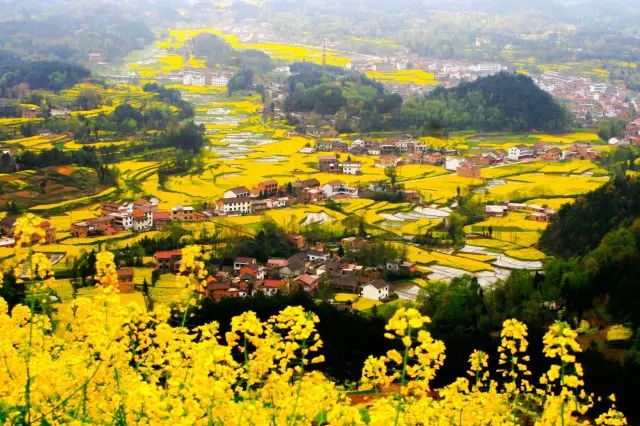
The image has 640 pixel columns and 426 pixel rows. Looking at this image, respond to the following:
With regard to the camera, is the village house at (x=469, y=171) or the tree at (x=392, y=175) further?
the village house at (x=469, y=171)

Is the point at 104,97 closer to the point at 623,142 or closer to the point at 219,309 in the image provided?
the point at 623,142

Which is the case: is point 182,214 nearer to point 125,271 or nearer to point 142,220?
point 142,220

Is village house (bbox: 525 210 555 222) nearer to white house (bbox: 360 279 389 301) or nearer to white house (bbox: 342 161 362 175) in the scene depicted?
white house (bbox: 360 279 389 301)

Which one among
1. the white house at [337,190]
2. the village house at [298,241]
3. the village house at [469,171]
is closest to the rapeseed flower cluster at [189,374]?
the village house at [298,241]

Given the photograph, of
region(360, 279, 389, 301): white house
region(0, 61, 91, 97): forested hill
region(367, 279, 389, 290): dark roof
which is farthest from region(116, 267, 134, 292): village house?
region(0, 61, 91, 97): forested hill

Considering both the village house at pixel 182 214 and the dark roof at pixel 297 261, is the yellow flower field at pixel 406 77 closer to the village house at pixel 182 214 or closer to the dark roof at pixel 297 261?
the village house at pixel 182 214

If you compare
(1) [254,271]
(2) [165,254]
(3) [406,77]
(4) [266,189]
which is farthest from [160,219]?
(3) [406,77]
